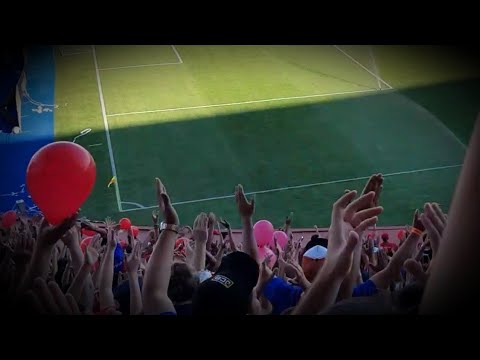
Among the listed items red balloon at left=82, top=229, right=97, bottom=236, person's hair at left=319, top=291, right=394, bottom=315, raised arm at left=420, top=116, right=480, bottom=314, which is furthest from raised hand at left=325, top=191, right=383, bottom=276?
red balloon at left=82, top=229, right=97, bottom=236

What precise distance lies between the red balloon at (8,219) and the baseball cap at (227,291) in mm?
2033

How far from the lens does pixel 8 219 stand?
4.02 meters

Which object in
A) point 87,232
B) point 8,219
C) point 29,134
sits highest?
point 29,134

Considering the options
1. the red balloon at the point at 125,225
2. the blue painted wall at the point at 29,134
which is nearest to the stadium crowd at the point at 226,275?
the blue painted wall at the point at 29,134

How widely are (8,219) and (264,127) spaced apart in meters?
3.37

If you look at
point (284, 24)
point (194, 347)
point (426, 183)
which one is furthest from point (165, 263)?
point (426, 183)

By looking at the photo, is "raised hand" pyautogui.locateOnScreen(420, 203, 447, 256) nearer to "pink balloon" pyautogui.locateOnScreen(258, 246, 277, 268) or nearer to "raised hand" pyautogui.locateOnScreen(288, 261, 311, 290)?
"raised hand" pyautogui.locateOnScreen(288, 261, 311, 290)

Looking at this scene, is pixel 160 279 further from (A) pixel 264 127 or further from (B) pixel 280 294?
(A) pixel 264 127

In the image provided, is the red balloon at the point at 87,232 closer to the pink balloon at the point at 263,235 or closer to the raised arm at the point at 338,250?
the pink balloon at the point at 263,235

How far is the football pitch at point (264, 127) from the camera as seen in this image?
5387 mm

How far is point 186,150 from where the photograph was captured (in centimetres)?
588

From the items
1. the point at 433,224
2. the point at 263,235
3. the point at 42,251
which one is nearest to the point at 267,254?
the point at 263,235

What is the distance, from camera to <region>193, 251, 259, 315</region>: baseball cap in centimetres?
246

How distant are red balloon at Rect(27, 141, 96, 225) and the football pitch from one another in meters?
1.73
